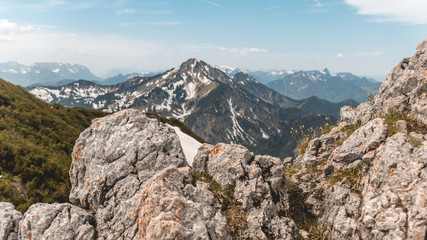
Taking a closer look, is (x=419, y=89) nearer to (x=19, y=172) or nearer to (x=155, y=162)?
(x=155, y=162)

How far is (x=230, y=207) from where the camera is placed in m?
8.97

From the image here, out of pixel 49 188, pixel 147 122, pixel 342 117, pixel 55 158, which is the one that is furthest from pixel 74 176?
pixel 342 117

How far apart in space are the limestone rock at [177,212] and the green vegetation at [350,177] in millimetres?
5368

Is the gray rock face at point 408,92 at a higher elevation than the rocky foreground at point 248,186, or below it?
higher

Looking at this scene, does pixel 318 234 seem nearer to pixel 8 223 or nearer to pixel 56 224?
pixel 56 224

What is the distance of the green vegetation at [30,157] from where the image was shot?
1895cm

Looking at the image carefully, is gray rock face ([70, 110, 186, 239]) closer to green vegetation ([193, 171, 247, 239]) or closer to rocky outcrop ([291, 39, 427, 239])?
green vegetation ([193, 171, 247, 239])

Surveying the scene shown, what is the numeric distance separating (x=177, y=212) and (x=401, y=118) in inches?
420

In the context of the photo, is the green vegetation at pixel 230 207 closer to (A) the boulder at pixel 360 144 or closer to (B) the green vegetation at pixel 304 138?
(A) the boulder at pixel 360 144

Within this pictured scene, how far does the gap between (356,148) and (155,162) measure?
33.7 ft

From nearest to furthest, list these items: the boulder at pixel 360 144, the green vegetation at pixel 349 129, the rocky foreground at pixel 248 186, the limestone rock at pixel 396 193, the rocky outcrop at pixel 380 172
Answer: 1. the limestone rock at pixel 396 193
2. the rocky outcrop at pixel 380 172
3. the rocky foreground at pixel 248 186
4. the boulder at pixel 360 144
5. the green vegetation at pixel 349 129

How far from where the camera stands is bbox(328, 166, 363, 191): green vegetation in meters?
8.79

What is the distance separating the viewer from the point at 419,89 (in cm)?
1070

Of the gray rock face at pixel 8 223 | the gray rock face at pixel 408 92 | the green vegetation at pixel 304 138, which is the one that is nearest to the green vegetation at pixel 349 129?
the gray rock face at pixel 408 92
